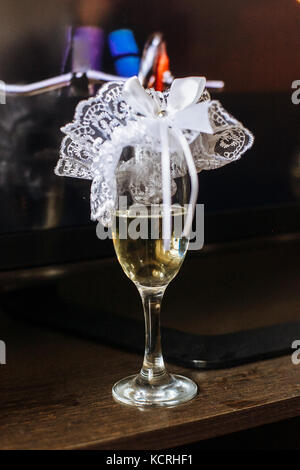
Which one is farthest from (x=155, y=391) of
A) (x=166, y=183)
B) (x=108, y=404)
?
(x=166, y=183)

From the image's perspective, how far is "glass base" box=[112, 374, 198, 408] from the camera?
669 mm

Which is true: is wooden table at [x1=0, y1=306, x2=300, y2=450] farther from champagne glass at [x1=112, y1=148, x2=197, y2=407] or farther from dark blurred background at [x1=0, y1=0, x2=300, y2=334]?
dark blurred background at [x1=0, y1=0, x2=300, y2=334]

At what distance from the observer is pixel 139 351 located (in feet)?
2.65

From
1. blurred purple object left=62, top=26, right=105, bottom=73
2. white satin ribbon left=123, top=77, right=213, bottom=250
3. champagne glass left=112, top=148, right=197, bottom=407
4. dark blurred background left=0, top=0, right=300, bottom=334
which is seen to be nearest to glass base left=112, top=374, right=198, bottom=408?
champagne glass left=112, top=148, right=197, bottom=407

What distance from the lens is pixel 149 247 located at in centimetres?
63

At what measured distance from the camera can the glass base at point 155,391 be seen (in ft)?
2.19

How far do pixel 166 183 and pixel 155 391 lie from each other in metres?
0.19

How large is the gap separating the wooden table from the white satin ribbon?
148 millimetres

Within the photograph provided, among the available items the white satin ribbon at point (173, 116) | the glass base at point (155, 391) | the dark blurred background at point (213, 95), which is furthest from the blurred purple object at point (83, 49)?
the glass base at point (155, 391)

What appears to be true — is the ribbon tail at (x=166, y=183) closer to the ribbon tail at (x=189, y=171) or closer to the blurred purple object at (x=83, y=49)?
the ribbon tail at (x=189, y=171)

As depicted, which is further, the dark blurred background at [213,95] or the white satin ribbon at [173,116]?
the dark blurred background at [213,95]

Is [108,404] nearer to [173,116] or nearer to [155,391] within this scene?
[155,391]
